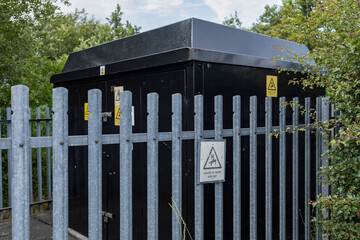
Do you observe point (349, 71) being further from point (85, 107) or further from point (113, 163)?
point (85, 107)

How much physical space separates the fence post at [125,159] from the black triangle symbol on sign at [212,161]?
0.63m

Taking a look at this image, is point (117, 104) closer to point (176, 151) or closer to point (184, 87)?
point (184, 87)

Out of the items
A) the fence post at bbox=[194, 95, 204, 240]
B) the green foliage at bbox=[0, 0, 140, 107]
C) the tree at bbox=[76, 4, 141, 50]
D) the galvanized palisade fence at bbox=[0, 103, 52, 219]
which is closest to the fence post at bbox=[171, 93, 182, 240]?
the fence post at bbox=[194, 95, 204, 240]

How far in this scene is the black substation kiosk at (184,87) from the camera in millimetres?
2691

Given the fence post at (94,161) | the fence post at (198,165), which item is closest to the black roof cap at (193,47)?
the fence post at (198,165)

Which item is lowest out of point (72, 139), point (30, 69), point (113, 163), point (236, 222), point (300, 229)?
point (300, 229)

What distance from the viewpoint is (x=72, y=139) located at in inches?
71.1

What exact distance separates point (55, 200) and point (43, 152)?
17.0 feet

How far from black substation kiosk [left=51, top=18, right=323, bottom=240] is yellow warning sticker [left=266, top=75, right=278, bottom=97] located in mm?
20

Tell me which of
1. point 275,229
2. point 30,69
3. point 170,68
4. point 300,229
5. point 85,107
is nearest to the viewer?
point 170,68

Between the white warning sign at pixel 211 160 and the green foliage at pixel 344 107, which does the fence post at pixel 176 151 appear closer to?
the white warning sign at pixel 211 160

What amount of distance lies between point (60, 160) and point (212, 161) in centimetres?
106

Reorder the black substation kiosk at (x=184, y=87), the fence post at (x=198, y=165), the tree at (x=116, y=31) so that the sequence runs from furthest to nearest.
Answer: the tree at (x=116, y=31), the black substation kiosk at (x=184, y=87), the fence post at (x=198, y=165)

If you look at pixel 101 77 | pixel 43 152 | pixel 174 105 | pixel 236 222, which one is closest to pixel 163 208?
pixel 236 222
